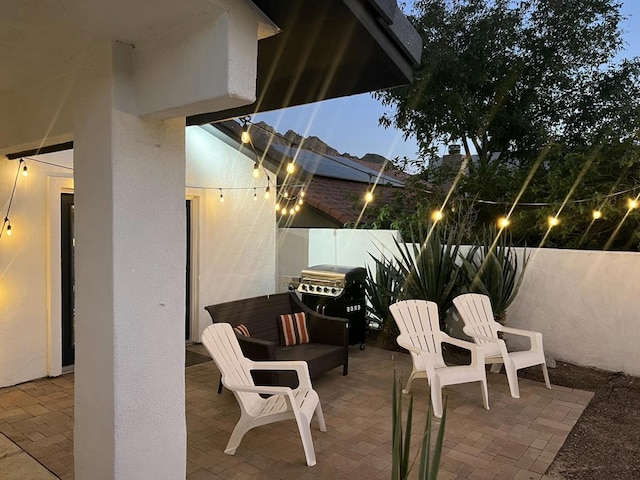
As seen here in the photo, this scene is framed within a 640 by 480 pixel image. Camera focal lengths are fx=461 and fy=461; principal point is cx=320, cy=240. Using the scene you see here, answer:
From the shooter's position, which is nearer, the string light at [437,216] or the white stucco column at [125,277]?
the white stucco column at [125,277]

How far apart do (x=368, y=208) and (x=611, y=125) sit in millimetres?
4410

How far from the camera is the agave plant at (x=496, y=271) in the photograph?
601cm

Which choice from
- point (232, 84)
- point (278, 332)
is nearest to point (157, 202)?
point (232, 84)

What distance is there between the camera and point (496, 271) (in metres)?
6.02

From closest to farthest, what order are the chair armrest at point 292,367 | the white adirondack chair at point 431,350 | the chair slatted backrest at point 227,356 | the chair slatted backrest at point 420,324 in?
the chair slatted backrest at point 227,356
the chair armrest at point 292,367
the white adirondack chair at point 431,350
the chair slatted backrest at point 420,324

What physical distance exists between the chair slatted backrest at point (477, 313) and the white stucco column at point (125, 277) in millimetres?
3938

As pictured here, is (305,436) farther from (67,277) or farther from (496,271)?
(67,277)

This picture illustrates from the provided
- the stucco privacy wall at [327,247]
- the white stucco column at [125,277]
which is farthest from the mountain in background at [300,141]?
the white stucco column at [125,277]

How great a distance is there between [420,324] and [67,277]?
4.28 meters

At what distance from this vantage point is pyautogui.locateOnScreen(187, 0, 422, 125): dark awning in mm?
1905

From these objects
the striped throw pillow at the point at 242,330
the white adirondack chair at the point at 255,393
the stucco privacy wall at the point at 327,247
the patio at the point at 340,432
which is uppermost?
the stucco privacy wall at the point at 327,247

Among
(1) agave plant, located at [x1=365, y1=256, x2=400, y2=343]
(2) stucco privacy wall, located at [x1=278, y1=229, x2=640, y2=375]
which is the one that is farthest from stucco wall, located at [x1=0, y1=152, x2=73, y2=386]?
(2) stucco privacy wall, located at [x1=278, y1=229, x2=640, y2=375]

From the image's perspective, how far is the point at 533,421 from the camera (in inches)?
169

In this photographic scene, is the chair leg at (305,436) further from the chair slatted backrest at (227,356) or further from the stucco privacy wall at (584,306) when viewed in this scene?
the stucco privacy wall at (584,306)
